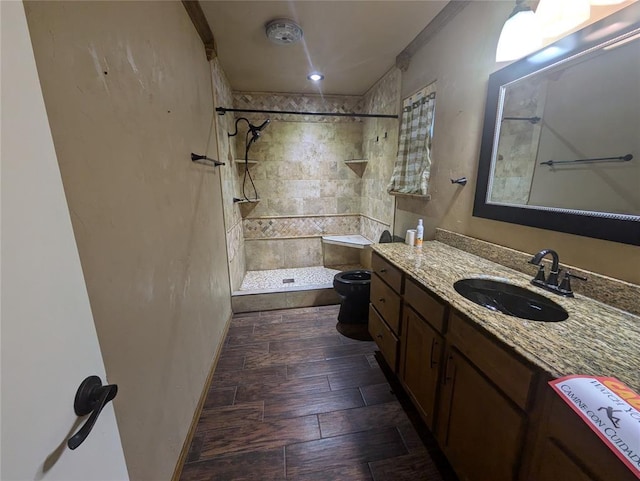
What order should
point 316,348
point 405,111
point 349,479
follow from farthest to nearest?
point 405,111, point 316,348, point 349,479

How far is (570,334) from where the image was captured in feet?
2.79

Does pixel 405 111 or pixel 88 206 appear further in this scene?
pixel 405 111

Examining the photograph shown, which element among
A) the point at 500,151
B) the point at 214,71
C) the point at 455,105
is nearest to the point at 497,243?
the point at 500,151

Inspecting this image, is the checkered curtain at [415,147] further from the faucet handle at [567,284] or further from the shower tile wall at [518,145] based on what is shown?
the faucet handle at [567,284]

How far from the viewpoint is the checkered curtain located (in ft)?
6.88

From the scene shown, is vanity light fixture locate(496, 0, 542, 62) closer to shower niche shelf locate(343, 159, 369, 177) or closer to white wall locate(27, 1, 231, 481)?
white wall locate(27, 1, 231, 481)

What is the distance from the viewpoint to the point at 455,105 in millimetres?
1811

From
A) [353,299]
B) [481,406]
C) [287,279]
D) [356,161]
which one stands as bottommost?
[287,279]

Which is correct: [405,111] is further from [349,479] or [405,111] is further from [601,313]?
[349,479]

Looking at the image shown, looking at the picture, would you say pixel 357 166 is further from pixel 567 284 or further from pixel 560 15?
pixel 567 284

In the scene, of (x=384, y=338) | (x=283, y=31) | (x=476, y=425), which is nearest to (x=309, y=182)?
(x=283, y=31)

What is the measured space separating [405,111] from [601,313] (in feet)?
6.88

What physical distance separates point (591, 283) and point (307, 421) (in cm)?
159

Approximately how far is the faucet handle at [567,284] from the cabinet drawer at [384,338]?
886 millimetres
